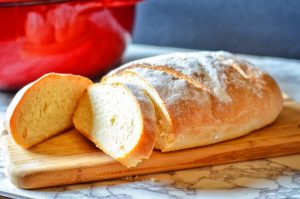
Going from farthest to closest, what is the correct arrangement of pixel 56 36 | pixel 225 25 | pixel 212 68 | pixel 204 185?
1. pixel 225 25
2. pixel 56 36
3. pixel 212 68
4. pixel 204 185

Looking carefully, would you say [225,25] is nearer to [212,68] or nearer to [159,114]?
[212,68]

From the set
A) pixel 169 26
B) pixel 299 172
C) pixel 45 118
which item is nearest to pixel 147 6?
pixel 169 26

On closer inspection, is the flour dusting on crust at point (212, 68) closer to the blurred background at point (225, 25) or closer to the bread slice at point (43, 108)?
the bread slice at point (43, 108)

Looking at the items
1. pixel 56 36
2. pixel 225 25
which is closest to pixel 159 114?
pixel 56 36

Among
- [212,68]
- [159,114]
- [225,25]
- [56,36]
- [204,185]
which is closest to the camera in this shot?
[204,185]

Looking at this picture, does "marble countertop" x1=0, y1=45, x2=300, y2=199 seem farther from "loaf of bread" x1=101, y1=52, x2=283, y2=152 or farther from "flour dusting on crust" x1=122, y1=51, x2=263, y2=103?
"flour dusting on crust" x1=122, y1=51, x2=263, y2=103

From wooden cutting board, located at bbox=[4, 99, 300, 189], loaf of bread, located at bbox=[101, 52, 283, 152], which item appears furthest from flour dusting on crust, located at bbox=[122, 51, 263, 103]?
wooden cutting board, located at bbox=[4, 99, 300, 189]

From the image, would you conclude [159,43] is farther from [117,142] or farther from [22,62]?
[117,142]
